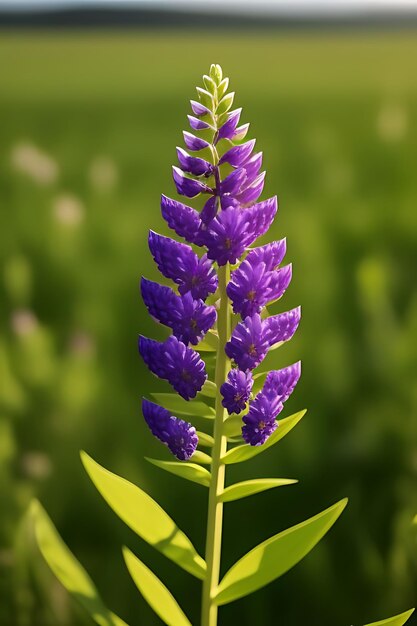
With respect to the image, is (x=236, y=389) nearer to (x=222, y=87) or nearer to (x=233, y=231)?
(x=233, y=231)

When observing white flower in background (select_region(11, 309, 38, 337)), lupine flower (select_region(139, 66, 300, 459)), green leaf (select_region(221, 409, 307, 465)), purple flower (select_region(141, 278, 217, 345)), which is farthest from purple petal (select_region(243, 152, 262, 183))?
white flower in background (select_region(11, 309, 38, 337))

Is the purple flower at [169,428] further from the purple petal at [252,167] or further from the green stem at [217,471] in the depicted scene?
the purple petal at [252,167]

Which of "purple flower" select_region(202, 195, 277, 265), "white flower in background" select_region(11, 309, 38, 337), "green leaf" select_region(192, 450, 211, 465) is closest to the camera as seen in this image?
"purple flower" select_region(202, 195, 277, 265)

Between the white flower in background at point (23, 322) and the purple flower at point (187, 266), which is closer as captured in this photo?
the purple flower at point (187, 266)

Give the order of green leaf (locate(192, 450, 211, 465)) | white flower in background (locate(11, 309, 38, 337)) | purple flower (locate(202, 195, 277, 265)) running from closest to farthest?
1. purple flower (locate(202, 195, 277, 265))
2. green leaf (locate(192, 450, 211, 465))
3. white flower in background (locate(11, 309, 38, 337))

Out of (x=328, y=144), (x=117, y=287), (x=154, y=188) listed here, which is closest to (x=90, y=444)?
(x=117, y=287)

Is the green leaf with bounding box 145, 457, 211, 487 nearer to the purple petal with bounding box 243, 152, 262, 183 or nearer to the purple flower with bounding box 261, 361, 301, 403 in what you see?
the purple flower with bounding box 261, 361, 301, 403

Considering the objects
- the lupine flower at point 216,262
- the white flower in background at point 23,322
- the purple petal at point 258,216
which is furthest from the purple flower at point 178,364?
the white flower in background at point 23,322
